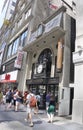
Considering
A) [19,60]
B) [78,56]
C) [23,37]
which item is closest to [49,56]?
[19,60]

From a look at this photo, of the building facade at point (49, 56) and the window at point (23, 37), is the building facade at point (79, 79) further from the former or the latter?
the window at point (23, 37)

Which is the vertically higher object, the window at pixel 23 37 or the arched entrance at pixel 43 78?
the window at pixel 23 37

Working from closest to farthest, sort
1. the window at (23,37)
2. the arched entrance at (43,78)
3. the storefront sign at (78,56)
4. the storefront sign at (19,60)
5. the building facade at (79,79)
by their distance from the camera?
the building facade at (79,79), the storefront sign at (78,56), the arched entrance at (43,78), the storefront sign at (19,60), the window at (23,37)

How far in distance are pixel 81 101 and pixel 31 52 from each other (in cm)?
1385

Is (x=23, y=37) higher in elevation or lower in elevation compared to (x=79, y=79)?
higher

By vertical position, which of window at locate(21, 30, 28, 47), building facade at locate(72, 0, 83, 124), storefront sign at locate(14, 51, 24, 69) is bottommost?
building facade at locate(72, 0, 83, 124)

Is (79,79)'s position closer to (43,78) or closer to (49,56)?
(43,78)

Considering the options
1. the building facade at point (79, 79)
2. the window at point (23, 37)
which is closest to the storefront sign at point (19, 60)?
the window at point (23, 37)

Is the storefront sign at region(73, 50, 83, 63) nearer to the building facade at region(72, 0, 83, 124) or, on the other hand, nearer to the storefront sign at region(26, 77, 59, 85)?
the building facade at region(72, 0, 83, 124)

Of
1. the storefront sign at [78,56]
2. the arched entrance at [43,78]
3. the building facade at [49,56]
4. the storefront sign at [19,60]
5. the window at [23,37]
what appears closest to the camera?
the storefront sign at [78,56]

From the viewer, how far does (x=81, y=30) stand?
14.3m

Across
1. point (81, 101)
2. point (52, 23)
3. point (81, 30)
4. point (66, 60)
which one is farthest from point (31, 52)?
point (81, 101)

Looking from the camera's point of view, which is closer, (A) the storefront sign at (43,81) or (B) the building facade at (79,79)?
(B) the building facade at (79,79)

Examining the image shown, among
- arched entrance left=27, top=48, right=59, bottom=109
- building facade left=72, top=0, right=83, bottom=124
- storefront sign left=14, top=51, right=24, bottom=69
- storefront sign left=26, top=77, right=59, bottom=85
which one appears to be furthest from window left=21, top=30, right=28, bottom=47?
building facade left=72, top=0, right=83, bottom=124
